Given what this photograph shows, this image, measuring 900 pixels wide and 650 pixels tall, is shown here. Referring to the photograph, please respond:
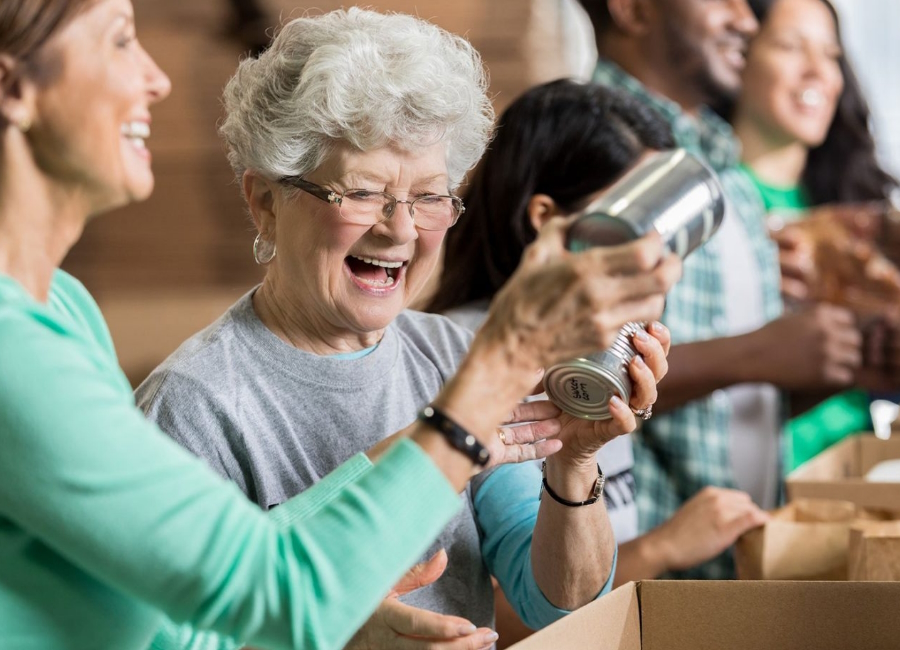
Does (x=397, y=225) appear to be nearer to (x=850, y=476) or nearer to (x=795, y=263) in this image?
(x=850, y=476)

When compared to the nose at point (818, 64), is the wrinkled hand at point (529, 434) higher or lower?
higher

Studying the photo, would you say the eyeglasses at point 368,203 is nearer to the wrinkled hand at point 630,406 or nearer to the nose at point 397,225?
the nose at point 397,225

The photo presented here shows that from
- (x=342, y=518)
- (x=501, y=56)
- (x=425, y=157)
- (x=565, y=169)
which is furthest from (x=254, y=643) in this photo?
(x=501, y=56)

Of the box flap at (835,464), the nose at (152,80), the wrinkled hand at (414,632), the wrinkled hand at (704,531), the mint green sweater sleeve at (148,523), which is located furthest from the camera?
the box flap at (835,464)

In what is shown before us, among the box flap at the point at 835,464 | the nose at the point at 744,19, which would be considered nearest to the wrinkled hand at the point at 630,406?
the box flap at the point at 835,464

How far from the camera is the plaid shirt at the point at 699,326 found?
251cm

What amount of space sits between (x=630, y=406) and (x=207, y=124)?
6.89 ft

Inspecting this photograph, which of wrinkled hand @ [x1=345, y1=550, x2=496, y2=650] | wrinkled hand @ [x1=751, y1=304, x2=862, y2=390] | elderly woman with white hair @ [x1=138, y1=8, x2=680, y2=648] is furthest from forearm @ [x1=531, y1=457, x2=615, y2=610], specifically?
wrinkled hand @ [x1=751, y1=304, x2=862, y2=390]

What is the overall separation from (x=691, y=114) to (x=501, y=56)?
1.65ft

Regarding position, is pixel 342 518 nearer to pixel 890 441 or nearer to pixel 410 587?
pixel 410 587

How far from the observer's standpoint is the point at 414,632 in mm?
986

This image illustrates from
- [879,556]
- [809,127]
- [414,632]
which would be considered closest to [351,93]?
[414,632]

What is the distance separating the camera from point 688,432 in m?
2.60

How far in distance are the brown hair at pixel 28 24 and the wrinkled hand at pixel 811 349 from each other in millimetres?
2078
